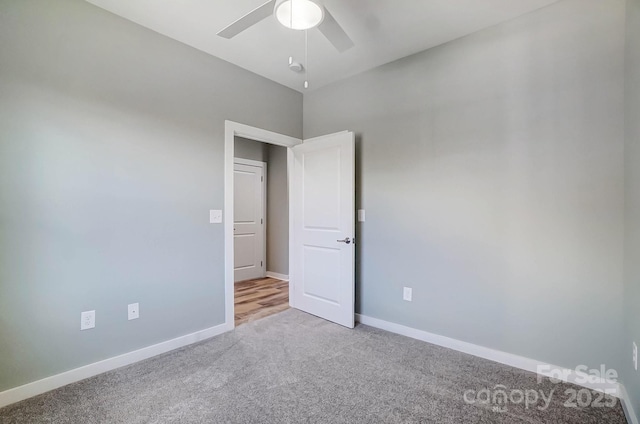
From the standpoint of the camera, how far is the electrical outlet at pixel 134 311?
2.34 meters

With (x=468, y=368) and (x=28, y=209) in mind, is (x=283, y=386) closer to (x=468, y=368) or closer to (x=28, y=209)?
(x=468, y=368)

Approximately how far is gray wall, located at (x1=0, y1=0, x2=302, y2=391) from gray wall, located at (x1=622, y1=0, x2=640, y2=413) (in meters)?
3.01

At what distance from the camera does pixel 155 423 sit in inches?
64.8

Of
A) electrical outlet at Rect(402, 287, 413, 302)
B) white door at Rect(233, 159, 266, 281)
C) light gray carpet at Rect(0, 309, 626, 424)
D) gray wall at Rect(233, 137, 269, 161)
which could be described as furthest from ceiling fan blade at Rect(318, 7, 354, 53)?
white door at Rect(233, 159, 266, 281)

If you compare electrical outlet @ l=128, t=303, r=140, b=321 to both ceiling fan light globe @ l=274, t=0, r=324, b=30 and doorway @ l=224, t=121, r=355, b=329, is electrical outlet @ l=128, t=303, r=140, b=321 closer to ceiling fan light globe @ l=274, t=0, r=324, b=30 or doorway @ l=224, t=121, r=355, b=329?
doorway @ l=224, t=121, r=355, b=329

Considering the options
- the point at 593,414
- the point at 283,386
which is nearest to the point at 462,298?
the point at 593,414

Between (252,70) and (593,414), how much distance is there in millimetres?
3843

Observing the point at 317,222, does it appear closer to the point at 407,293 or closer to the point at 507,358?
the point at 407,293

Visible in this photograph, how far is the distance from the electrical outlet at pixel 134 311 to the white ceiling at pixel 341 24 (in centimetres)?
227

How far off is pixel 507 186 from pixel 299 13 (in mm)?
1945

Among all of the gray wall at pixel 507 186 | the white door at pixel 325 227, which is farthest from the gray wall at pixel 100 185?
the gray wall at pixel 507 186

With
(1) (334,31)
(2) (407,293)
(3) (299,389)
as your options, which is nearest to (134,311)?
(3) (299,389)

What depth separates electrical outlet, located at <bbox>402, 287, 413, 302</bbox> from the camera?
9.32 ft

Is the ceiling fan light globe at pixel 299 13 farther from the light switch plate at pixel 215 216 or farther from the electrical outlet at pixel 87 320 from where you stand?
the electrical outlet at pixel 87 320
